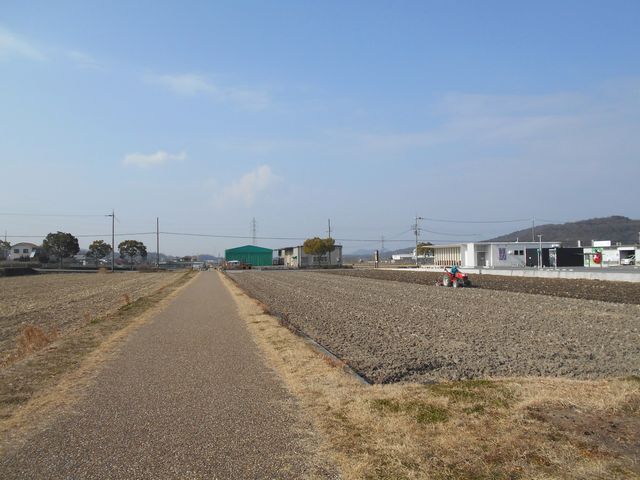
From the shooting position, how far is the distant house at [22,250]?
457ft

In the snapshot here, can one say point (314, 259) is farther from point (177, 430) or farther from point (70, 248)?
point (177, 430)

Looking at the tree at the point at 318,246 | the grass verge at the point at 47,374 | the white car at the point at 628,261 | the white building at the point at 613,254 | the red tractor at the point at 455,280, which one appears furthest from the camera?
the tree at the point at 318,246

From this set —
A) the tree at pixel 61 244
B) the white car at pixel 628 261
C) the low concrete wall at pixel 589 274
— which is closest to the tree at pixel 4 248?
the tree at pixel 61 244

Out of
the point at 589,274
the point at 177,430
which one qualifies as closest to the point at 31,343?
the point at 177,430

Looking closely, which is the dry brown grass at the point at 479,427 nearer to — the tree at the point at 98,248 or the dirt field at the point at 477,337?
the dirt field at the point at 477,337

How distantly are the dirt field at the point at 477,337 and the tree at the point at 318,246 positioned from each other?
3755 inches

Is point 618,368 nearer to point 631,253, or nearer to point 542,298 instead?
point 542,298

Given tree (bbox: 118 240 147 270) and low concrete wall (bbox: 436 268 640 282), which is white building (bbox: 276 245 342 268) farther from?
low concrete wall (bbox: 436 268 640 282)

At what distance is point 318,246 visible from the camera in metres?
119

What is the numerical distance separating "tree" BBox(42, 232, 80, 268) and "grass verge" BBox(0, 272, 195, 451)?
4771 inches

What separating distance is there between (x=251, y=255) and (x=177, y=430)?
12657 cm

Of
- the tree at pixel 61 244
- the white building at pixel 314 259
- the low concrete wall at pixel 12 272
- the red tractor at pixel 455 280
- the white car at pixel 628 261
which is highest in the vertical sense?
the tree at pixel 61 244

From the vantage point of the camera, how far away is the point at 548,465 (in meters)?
4.86

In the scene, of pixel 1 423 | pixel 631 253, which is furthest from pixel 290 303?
pixel 631 253
